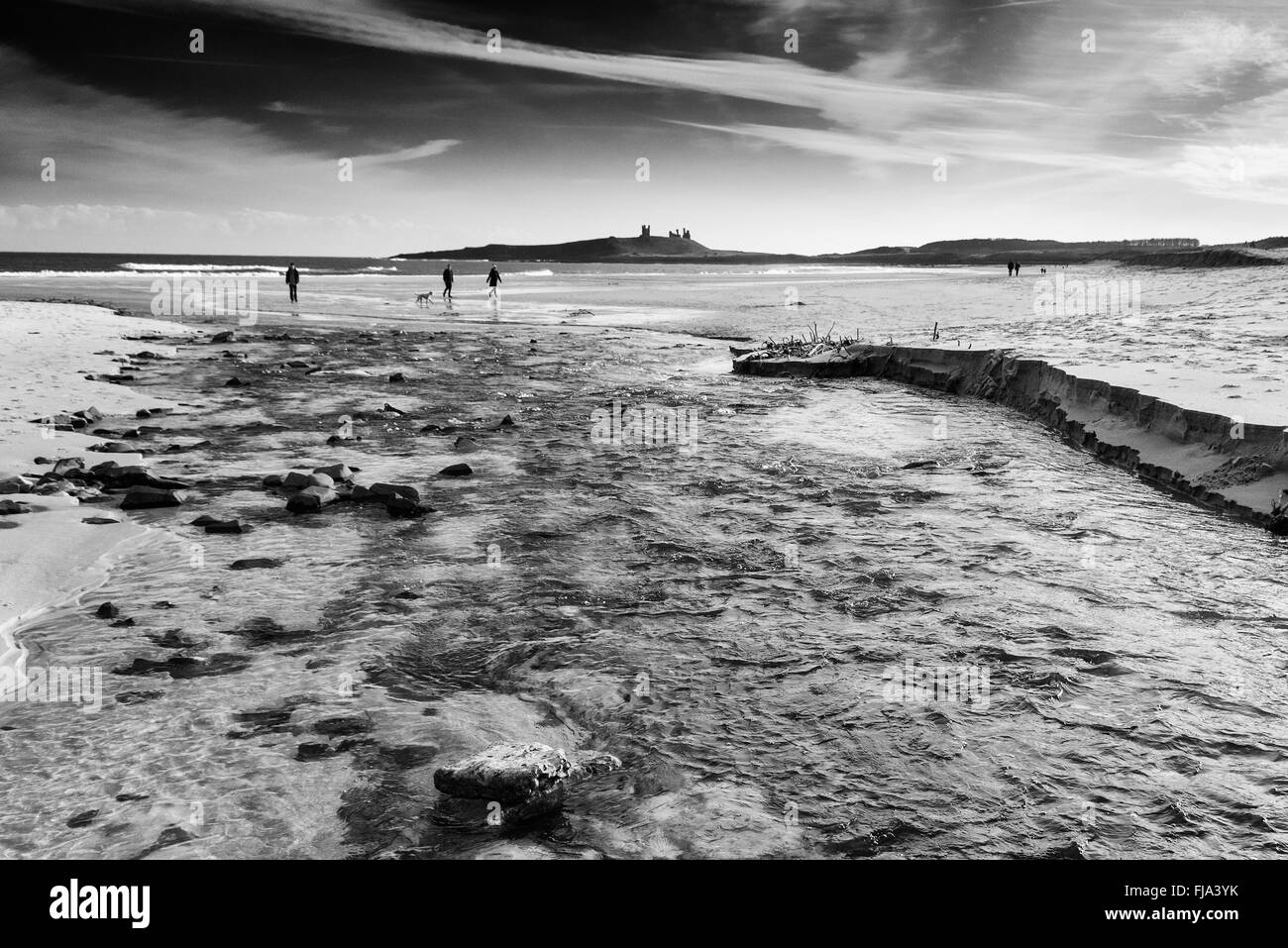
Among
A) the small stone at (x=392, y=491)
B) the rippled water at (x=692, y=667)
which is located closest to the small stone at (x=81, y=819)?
the rippled water at (x=692, y=667)

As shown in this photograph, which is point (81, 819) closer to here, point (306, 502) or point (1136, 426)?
point (306, 502)

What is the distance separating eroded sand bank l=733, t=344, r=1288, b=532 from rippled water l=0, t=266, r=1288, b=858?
330mm

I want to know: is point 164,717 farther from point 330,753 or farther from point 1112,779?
point 1112,779

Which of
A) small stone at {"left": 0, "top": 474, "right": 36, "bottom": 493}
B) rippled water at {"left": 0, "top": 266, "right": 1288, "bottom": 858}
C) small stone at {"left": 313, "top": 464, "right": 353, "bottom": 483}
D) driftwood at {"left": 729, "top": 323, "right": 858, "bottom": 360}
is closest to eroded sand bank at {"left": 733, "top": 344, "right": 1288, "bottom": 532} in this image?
rippled water at {"left": 0, "top": 266, "right": 1288, "bottom": 858}

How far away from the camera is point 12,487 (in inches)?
258

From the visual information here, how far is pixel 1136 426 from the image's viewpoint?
28.4 feet

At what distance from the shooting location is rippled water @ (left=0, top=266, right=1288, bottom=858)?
2895 mm

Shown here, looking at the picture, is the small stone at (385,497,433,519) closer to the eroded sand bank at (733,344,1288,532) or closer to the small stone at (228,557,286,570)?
the small stone at (228,557,286,570)

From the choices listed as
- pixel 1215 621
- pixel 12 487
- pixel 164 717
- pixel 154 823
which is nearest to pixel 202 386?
pixel 12 487

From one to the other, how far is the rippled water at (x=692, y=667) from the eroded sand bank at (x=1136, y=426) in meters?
0.33

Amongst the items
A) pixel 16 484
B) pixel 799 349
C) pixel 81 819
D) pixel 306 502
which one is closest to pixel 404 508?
pixel 306 502

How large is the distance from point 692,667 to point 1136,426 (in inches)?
270

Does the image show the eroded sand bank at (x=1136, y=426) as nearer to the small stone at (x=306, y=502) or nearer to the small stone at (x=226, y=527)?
the small stone at (x=306, y=502)

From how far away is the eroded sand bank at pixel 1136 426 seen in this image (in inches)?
267
